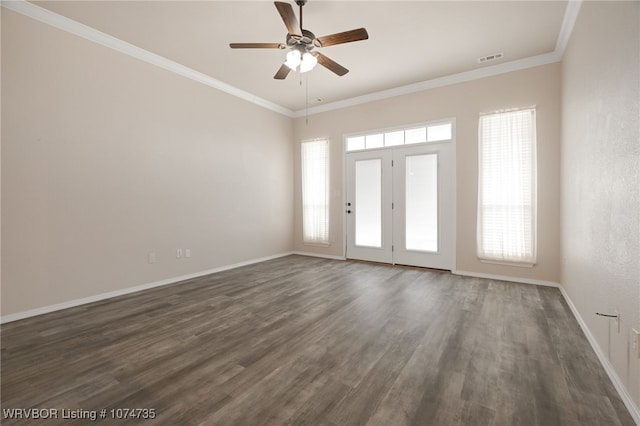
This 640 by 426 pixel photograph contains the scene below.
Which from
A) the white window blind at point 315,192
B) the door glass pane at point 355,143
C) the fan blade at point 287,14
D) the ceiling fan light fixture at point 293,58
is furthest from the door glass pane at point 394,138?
the fan blade at point 287,14

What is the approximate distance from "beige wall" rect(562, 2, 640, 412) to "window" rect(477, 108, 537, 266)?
3.06 feet

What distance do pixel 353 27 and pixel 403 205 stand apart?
293 centimetres

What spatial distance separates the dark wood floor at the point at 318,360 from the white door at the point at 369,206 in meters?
1.86

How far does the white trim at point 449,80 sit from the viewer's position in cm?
395

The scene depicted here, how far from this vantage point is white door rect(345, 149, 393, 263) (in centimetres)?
528

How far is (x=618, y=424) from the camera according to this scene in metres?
1.47

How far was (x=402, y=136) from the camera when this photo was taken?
17.0 ft

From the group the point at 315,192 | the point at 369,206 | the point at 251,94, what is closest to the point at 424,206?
the point at 369,206

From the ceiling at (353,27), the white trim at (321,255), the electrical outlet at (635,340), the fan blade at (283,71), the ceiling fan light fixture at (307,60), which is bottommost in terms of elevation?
the white trim at (321,255)

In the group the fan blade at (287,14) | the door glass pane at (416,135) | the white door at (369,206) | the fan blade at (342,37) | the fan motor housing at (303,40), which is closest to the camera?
the fan blade at (287,14)

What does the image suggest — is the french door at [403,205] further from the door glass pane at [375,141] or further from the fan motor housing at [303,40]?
the fan motor housing at [303,40]

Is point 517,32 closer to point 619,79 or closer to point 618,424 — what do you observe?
point 619,79

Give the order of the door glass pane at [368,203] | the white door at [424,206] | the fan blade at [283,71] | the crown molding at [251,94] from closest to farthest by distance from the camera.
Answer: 1. the crown molding at [251,94]
2. the fan blade at [283,71]
3. the white door at [424,206]
4. the door glass pane at [368,203]

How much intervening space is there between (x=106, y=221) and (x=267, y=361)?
9.31ft
